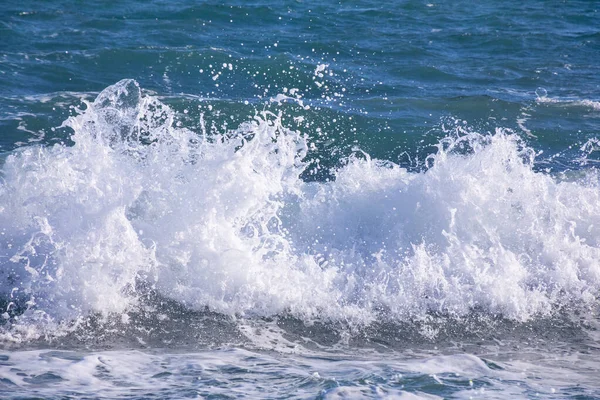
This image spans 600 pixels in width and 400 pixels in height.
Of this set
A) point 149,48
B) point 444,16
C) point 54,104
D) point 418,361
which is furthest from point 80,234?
point 444,16

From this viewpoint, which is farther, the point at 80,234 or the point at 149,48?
the point at 149,48

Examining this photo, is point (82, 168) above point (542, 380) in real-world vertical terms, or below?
above

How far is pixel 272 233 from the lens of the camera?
23.1ft

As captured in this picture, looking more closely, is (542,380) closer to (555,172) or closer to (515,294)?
(515,294)

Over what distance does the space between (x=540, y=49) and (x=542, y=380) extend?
10.6 meters

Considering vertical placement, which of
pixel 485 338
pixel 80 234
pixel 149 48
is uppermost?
pixel 149 48

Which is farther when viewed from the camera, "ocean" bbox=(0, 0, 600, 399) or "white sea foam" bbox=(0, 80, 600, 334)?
"white sea foam" bbox=(0, 80, 600, 334)

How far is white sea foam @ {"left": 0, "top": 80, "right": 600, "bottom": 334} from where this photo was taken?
593 cm

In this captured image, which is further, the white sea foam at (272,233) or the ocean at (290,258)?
the white sea foam at (272,233)

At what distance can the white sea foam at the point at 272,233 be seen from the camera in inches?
234

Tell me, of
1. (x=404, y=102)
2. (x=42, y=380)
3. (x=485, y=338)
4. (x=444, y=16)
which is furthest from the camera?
(x=444, y=16)

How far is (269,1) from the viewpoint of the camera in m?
16.7

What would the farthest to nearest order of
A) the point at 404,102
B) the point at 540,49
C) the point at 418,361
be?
the point at 540,49
the point at 404,102
the point at 418,361

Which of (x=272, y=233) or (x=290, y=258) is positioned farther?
(x=272, y=233)
